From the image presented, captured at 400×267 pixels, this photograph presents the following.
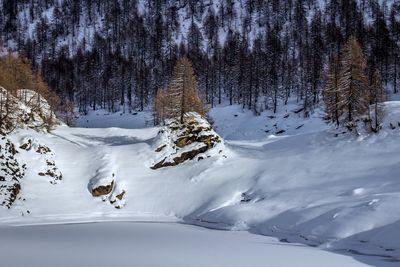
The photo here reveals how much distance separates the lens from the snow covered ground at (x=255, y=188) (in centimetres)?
1870

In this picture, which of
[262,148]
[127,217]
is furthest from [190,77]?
[127,217]

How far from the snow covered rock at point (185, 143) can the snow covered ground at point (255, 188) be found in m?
1.01

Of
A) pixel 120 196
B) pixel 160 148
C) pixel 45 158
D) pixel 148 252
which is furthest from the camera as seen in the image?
pixel 160 148

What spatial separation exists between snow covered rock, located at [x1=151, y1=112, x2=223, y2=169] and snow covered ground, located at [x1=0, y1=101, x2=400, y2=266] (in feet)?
3.30

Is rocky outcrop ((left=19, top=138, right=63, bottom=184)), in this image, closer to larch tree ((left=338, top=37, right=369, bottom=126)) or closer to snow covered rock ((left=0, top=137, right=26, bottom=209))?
snow covered rock ((left=0, top=137, right=26, bottom=209))

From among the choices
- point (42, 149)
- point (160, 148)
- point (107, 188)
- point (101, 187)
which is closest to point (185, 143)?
point (160, 148)

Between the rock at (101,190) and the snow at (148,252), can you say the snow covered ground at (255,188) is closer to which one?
the rock at (101,190)

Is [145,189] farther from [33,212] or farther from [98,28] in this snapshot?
[98,28]

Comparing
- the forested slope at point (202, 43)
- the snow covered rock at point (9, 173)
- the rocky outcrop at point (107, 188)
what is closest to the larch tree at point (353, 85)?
the rocky outcrop at point (107, 188)

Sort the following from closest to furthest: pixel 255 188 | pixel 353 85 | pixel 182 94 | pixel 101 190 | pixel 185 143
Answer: pixel 255 188, pixel 101 190, pixel 185 143, pixel 353 85, pixel 182 94

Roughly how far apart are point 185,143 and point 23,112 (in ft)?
56.2

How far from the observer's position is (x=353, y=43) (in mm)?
41250

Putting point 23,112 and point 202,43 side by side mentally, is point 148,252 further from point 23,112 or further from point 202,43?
point 202,43

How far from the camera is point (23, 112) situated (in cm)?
4066
